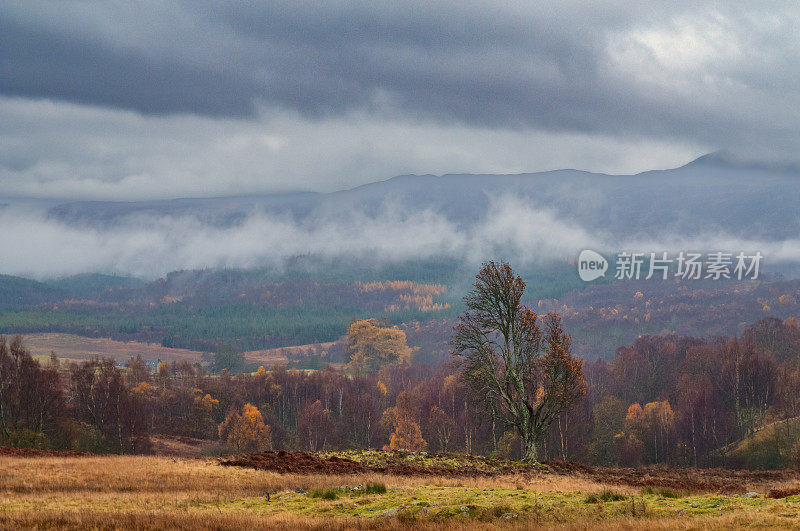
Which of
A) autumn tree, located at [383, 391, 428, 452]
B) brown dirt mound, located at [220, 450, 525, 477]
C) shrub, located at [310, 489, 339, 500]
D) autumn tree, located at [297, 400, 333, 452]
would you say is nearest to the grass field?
shrub, located at [310, 489, 339, 500]

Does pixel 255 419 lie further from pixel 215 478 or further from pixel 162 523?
pixel 162 523

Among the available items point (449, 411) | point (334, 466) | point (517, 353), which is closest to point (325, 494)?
point (334, 466)

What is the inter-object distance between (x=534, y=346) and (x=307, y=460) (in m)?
18.3

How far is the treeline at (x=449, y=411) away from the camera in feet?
274

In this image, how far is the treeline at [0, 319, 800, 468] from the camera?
8362cm

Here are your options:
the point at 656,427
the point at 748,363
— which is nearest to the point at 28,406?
the point at 656,427

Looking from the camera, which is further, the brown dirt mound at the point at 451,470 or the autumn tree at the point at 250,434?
the autumn tree at the point at 250,434

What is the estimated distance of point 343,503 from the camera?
23672 millimetres

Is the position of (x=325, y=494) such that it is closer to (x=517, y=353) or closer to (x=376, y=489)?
(x=376, y=489)

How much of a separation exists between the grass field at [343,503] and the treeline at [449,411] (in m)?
19.5

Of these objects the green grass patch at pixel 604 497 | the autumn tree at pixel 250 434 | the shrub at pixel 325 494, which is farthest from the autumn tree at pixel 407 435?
the green grass patch at pixel 604 497

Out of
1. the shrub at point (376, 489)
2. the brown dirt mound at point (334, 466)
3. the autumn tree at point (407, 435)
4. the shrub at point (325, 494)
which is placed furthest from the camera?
the autumn tree at point (407, 435)

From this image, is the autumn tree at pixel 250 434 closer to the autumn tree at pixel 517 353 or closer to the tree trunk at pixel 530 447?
the autumn tree at pixel 517 353

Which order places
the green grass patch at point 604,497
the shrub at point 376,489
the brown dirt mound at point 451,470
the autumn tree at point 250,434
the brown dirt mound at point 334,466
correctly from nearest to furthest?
the green grass patch at point 604,497 < the shrub at point 376,489 < the brown dirt mound at point 451,470 < the brown dirt mound at point 334,466 < the autumn tree at point 250,434
